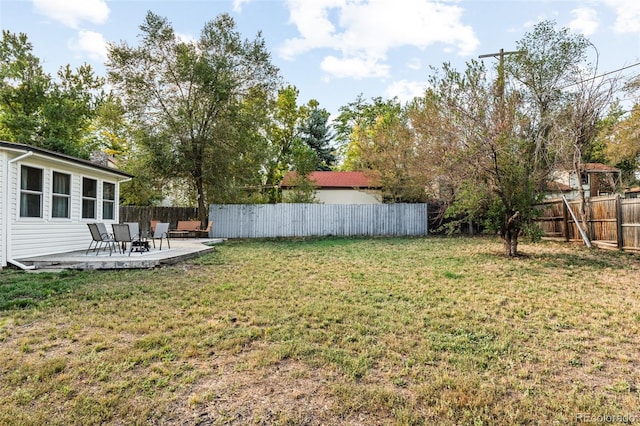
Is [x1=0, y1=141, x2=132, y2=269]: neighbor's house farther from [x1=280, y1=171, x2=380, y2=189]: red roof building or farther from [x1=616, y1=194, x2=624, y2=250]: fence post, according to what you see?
[x1=616, y1=194, x2=624, y2=250]: fence post

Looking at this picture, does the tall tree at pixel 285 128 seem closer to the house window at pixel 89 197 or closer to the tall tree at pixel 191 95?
the tall tree at pixel 191 95

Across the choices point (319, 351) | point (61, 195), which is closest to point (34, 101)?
point (61, 195)

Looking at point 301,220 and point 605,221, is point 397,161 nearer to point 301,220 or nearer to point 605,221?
point 301,220

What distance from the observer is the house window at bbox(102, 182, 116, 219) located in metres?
10.1

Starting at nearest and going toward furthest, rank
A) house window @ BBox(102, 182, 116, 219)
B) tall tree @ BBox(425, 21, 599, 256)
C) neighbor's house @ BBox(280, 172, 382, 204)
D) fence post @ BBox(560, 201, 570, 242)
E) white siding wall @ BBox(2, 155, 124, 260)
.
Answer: white siding wall @ BBox(2, 155, 124, 260)
tall tree @ BBox(425, 21, 599, 256)
house window @ BBox(102, 182, 116, 219)
fence post @ BBox(560, 201, 570, 242)
neighbor's house @ BBox(280, 172, 382, 204)

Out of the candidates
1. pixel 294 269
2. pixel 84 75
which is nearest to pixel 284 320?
pixel 294 269

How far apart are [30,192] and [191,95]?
335 inches

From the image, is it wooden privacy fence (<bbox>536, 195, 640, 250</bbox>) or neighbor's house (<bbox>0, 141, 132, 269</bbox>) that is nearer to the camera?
neighbor's house (<bbox>0, 141, 132, 269</bbox>)

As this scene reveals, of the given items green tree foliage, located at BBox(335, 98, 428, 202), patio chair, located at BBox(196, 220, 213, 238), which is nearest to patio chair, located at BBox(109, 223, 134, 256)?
patio chair, located at BBox(196, 220, 213, 238)

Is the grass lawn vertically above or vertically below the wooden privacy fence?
below

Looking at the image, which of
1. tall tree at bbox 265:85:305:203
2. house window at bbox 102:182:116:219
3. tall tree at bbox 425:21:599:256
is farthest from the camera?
tall tree at bbox 265:85:305:203

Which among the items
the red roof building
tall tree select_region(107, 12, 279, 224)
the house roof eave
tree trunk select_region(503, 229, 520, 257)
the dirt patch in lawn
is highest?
tall tree select_region(107, 12, 279, 224)

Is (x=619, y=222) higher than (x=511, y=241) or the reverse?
higher

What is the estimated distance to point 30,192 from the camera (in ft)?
24.3
